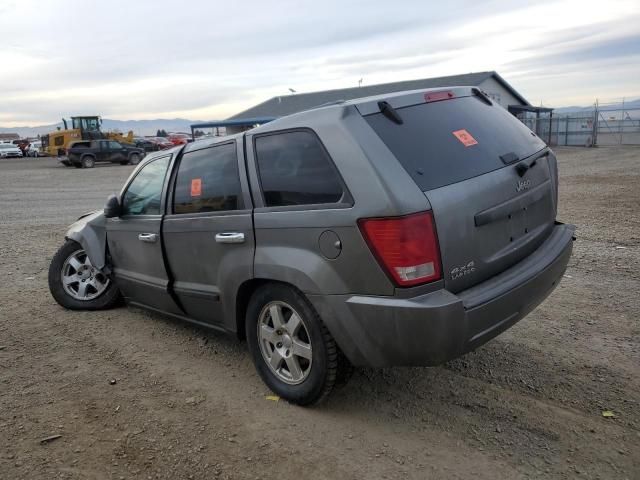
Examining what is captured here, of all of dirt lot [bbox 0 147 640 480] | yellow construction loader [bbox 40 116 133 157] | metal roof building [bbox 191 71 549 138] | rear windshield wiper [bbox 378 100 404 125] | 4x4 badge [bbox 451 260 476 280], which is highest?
metal roof building [bbox 191 71 549 138]

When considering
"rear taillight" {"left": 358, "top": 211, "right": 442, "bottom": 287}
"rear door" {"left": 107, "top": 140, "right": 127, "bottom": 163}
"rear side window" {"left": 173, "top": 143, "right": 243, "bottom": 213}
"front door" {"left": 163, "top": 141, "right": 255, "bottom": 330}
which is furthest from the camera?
"rear door" {"left": 107, "top": 140, "right": 127, "bottom": 163}

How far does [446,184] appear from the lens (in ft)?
9.24

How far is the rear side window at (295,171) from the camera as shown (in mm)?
2932

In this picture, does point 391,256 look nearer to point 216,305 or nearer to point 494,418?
point 494,418

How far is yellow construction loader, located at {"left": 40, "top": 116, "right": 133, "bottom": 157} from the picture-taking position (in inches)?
1468

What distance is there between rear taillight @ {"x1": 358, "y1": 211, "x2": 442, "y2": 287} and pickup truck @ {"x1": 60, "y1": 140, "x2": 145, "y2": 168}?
3089 cm

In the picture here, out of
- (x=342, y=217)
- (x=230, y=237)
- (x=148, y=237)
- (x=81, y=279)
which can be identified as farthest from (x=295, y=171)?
(x=81, y=279)

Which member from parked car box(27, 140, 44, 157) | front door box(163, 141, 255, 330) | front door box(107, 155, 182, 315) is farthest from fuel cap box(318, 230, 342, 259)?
parked car box(27, 140, 44, 157)

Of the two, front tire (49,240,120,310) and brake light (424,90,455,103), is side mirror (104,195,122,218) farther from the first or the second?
brake light (424,90,455,103)

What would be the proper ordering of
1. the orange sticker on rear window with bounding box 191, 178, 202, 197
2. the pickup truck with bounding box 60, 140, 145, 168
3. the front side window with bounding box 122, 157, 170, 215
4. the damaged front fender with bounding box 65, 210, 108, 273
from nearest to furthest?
the orange sticker on rear window with bounding box 191, 178, 202, 197 → the front side window with bounding box 122, 157, 170, 215 → the damaged front fender with bounding box 65, 210, 108, 273 → the pickup truck with bounding box 60, 140, 145, 168

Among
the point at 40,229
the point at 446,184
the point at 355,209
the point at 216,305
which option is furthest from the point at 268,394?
the point at 40,229

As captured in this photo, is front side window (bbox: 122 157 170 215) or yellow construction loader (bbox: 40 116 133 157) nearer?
front side window (bbox: 122 157 170 215)

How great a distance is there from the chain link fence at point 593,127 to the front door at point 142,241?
32.2 m

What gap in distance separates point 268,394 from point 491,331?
1486mm
